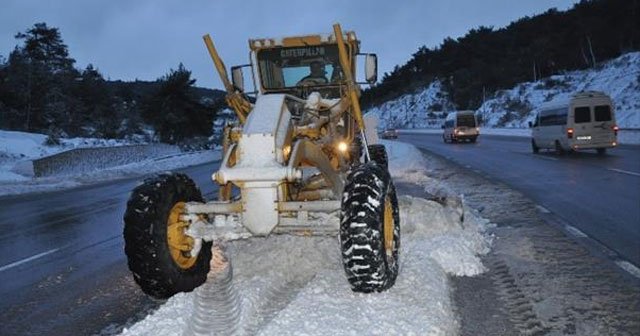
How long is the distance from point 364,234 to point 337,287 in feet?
2.82

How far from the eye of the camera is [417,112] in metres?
112

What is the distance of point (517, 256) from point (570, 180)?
29.3 ft

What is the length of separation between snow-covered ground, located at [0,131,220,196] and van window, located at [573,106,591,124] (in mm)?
18405

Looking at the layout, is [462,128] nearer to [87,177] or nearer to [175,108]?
[175,108]

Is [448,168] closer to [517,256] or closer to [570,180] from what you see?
[570,180]

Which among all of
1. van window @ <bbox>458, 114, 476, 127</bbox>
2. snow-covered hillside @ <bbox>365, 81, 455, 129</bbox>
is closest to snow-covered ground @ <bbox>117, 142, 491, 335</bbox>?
van window @ <bbox>458, 114, 476, 127</bbox>

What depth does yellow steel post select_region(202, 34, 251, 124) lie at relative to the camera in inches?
311

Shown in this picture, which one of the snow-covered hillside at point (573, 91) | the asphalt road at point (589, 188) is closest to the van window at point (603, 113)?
the asphalt road at point (589, 188)

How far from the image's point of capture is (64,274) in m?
7.55

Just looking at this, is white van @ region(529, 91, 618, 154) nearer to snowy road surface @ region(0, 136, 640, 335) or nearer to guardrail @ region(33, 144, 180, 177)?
snowy road surface @ region(0, 136, 640, 335)

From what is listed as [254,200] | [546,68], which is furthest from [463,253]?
[546,68]

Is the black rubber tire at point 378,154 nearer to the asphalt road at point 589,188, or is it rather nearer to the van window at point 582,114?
the asphalt road at point 589,188

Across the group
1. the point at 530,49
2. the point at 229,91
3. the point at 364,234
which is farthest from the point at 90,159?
the point at 530,49

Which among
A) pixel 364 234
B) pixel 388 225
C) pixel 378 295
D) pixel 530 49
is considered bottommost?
pixel 378 295
